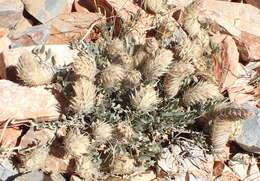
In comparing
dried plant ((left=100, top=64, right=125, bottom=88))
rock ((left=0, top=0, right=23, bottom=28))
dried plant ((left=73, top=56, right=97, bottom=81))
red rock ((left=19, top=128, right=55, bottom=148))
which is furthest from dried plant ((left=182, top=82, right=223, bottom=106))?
rock ((left=0, top=0, right=23, bottom=28))

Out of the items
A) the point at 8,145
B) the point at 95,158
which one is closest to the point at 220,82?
the point at 95,158

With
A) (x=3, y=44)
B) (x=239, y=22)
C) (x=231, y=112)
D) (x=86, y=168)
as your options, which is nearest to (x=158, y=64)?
(x=231, y=112)

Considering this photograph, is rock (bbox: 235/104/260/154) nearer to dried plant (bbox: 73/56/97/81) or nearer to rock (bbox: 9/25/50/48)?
dried plant (bbox: 73/56/97/81)

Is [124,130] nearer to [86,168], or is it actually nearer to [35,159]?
[86,168]

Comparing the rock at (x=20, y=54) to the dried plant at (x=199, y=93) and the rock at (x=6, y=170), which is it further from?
the dried plant at (x=199, y=93)

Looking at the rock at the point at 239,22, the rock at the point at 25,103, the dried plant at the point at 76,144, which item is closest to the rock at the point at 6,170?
the rock at the point at 25,103
